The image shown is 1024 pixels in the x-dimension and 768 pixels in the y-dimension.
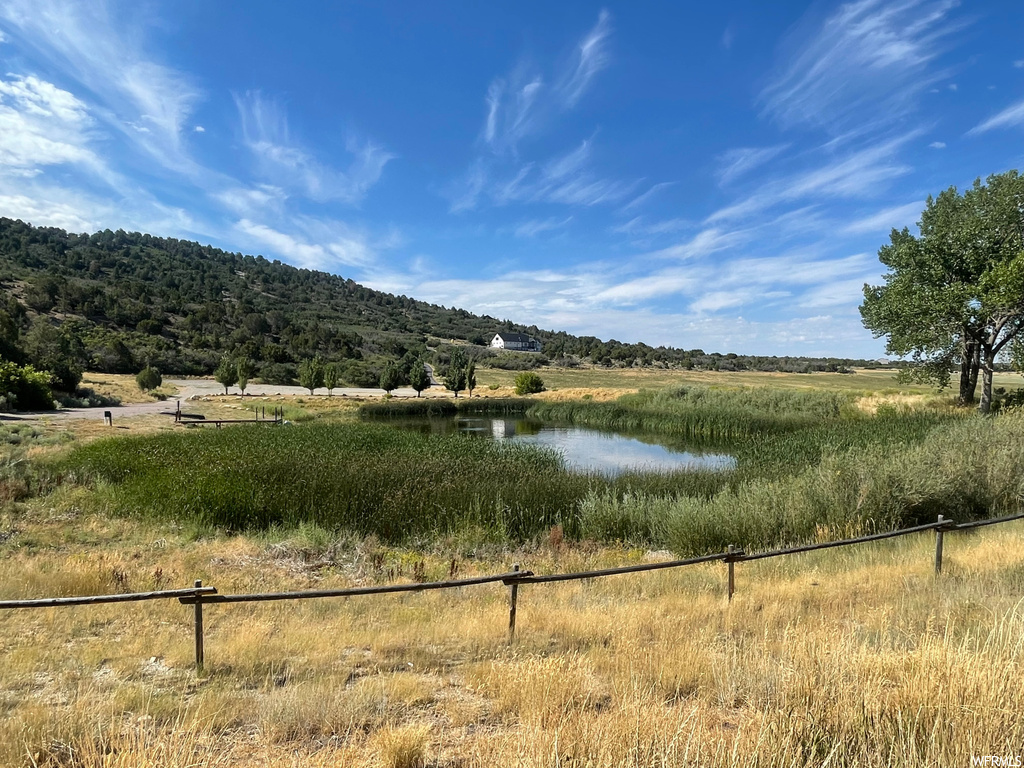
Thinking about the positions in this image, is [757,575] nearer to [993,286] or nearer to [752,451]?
[752,451]

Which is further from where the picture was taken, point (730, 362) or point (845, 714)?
point (730, 362)

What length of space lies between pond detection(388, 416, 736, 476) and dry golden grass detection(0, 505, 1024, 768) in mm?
12474

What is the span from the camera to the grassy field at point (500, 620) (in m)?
2.80

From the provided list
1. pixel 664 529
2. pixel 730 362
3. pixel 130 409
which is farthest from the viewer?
pixel 730 362

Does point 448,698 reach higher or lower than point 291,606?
higher

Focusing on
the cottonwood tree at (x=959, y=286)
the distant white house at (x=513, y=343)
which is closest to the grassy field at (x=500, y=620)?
the cottonwood tree at (x=959, y=286)

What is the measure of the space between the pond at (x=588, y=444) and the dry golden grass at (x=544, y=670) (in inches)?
491

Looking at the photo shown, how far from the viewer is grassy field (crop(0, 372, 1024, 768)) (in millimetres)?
2797

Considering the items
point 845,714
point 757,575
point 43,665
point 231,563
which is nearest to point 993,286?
point 757,575

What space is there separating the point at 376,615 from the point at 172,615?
238cm

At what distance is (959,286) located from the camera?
77.9 ft

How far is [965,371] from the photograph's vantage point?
93.2 feet

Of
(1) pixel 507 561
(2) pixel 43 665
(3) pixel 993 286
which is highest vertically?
(3) pixel 993 286

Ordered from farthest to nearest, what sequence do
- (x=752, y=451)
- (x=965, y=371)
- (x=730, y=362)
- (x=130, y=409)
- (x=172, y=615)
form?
(x=730, y=362), (x=130, y=409), (x=965, y=371), (x=752, y=451), (x=172, y=615)
